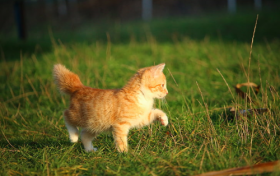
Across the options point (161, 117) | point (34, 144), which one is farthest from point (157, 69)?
point (34, 144)

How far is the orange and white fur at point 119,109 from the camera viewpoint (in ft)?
10.7

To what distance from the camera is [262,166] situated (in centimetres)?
241

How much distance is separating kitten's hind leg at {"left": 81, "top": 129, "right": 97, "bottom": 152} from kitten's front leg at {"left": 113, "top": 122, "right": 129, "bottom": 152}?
0.32 m

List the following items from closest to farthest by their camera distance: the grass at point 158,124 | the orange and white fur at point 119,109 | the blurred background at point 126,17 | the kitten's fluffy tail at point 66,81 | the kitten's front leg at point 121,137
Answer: the grass at point 158,124
the kitten's front leg at point 121,137
the orange and white fur at point 119,109
the kitten's fluffy tail at point 66,81
the blurred background at point 126,17

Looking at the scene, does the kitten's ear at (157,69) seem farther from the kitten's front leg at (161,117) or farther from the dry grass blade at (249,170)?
the dry grass blade at (249,170)

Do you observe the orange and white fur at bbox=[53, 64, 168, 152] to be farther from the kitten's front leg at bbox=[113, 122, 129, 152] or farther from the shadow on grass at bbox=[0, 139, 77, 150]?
the shadow on grass at bbox=[0, 139, 77, 150]

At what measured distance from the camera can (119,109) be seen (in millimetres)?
3295

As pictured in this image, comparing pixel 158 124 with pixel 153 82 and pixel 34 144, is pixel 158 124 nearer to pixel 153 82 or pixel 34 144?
pixel 153 82

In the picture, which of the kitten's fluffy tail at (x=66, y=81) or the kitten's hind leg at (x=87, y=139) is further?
the kitten's fluffy tail at (x=66, y=81)

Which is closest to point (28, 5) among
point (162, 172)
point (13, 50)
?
point (13, 50)

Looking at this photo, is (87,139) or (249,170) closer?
(249,170)

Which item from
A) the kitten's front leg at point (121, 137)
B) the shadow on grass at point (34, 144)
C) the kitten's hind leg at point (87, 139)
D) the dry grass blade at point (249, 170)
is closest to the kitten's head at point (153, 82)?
the kitten's front leg at point (121, 137)

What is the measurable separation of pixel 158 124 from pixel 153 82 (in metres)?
0.52

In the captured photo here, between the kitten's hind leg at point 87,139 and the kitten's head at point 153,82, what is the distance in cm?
75
